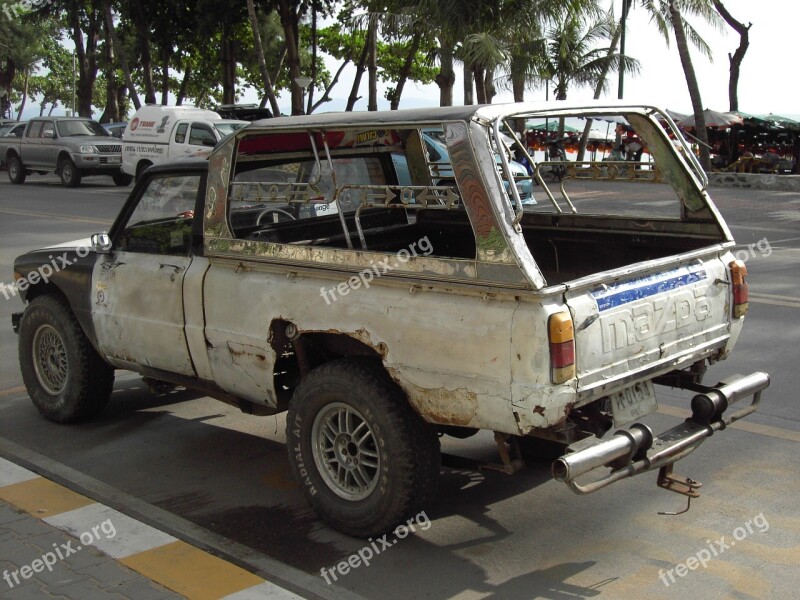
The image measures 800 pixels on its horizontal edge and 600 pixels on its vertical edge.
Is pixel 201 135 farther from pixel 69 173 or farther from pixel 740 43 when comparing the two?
pixel 740 43

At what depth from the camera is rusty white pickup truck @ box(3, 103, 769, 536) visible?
3.95 metres

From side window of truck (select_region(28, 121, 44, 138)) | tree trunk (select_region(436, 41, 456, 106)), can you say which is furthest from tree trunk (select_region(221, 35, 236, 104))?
tree trunk (select_region(436, 41, 456, 106))

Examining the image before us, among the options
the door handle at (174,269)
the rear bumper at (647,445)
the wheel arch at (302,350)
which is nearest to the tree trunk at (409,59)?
the door handle at (174,269)

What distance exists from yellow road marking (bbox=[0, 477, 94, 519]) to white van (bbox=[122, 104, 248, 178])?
1673cm

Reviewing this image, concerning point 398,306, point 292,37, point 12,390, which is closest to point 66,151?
point 292,37

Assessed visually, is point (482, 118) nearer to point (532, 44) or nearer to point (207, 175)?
point (207, 175)

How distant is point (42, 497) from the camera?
5039 mm

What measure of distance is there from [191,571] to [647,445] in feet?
6.83

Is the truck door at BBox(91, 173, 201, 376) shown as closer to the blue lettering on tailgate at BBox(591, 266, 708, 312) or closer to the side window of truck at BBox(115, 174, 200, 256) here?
the side window of truck at BBox(115, 174, 200, 256)

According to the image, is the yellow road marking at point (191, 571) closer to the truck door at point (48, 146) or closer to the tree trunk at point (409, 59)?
the tree trunk at point (409, 59)

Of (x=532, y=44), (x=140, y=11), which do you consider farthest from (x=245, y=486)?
(x=140, y=11)

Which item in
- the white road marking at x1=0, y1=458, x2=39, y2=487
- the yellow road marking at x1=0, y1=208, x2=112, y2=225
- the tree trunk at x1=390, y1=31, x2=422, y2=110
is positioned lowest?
the white road marking at x1=0, y1=458, x2=39, y2=487

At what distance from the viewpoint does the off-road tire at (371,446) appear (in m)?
4.22

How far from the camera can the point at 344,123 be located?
461cm
